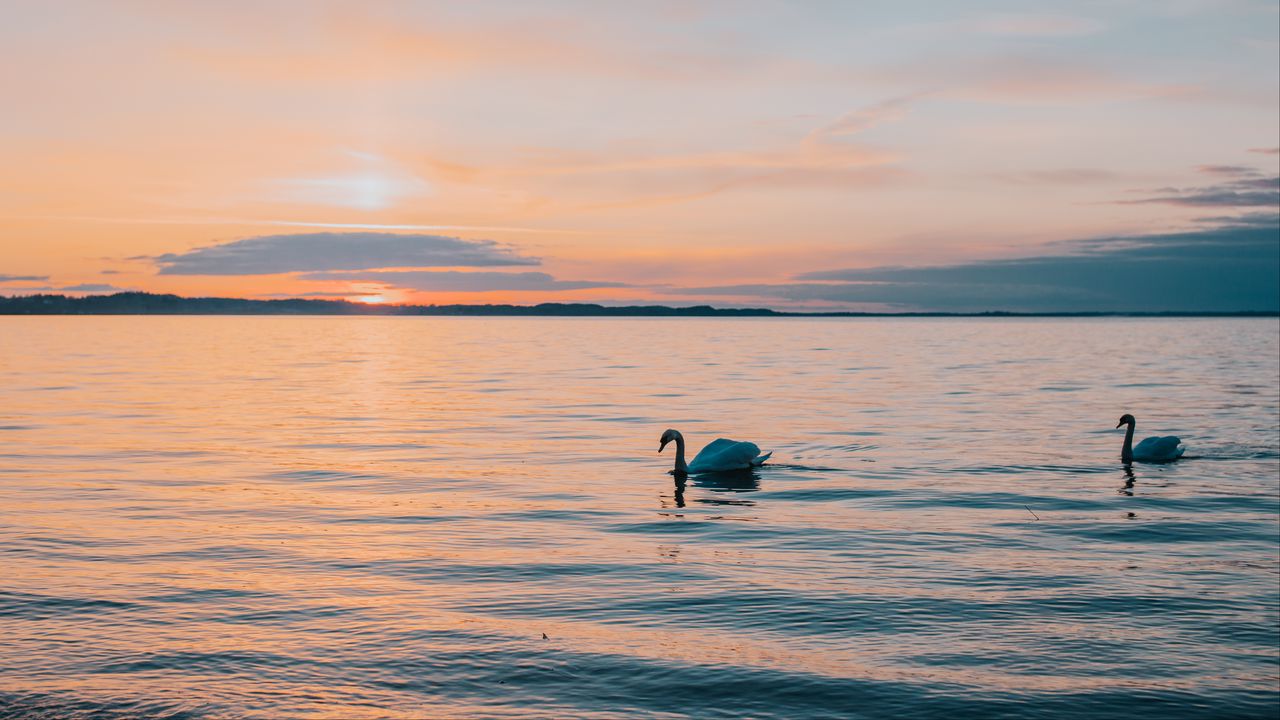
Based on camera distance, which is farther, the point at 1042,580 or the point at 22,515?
the point at 22,515

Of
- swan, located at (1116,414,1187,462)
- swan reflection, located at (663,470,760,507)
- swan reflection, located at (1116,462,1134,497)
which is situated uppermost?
swan, located at (1116,414,1187,462)

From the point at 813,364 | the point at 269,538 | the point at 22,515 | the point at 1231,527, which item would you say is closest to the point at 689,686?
the point at 269,538

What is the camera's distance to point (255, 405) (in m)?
43.6

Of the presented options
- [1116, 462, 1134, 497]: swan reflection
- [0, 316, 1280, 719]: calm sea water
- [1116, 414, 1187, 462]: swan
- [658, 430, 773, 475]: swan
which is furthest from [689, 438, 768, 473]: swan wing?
[1116, 414, 1187, 462]: swan

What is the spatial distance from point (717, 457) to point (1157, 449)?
11130mm

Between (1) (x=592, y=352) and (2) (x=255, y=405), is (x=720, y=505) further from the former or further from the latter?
(1) (x=592, y=352)

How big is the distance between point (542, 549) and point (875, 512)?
22.2ft

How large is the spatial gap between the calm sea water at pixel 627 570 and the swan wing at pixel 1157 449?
884mm

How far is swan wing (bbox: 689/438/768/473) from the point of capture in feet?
85.0

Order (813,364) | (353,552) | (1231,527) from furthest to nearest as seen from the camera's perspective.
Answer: (813,364), (1231,527), (353,552)

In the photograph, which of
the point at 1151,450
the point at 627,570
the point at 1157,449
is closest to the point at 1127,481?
the point at 1151,450

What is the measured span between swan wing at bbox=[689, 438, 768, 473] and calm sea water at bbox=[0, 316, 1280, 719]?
0.89 metres

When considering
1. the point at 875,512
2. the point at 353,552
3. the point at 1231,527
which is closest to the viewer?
the point at 353,552

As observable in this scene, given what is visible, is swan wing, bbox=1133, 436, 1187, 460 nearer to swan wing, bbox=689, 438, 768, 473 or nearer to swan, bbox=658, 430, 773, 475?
swan, bbox=658, 430, 773, 475
